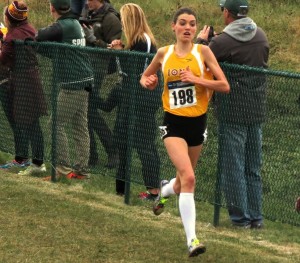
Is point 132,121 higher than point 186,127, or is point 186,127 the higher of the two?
point 186,127

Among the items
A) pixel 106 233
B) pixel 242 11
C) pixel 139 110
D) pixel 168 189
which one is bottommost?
pixel 106 233

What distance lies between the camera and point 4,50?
1130 centimetres

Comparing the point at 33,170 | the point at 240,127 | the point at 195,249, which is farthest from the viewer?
the point at 33,170

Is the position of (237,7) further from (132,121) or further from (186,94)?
(132,121)

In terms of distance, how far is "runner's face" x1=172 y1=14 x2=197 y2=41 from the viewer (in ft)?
26.2

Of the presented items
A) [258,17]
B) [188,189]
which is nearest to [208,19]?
[258,17]

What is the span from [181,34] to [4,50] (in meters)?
3.83

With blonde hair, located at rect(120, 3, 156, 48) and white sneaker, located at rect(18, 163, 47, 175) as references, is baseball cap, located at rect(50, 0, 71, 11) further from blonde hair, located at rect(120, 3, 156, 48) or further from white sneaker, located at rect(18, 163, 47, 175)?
white sneaker, located at rect(18, 163, 47, 175)

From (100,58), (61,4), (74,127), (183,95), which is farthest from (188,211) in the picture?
(61,4)

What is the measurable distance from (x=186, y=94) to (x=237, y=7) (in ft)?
4.83

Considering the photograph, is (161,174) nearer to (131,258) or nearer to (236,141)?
(236,141)

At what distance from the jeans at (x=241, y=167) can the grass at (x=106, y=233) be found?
28 cm

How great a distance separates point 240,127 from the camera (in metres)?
8.97

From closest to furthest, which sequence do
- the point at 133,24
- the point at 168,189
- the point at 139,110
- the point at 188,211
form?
the point at 188,211 < the point at 168,189 < the point at 139,110 < the point at 133,24
